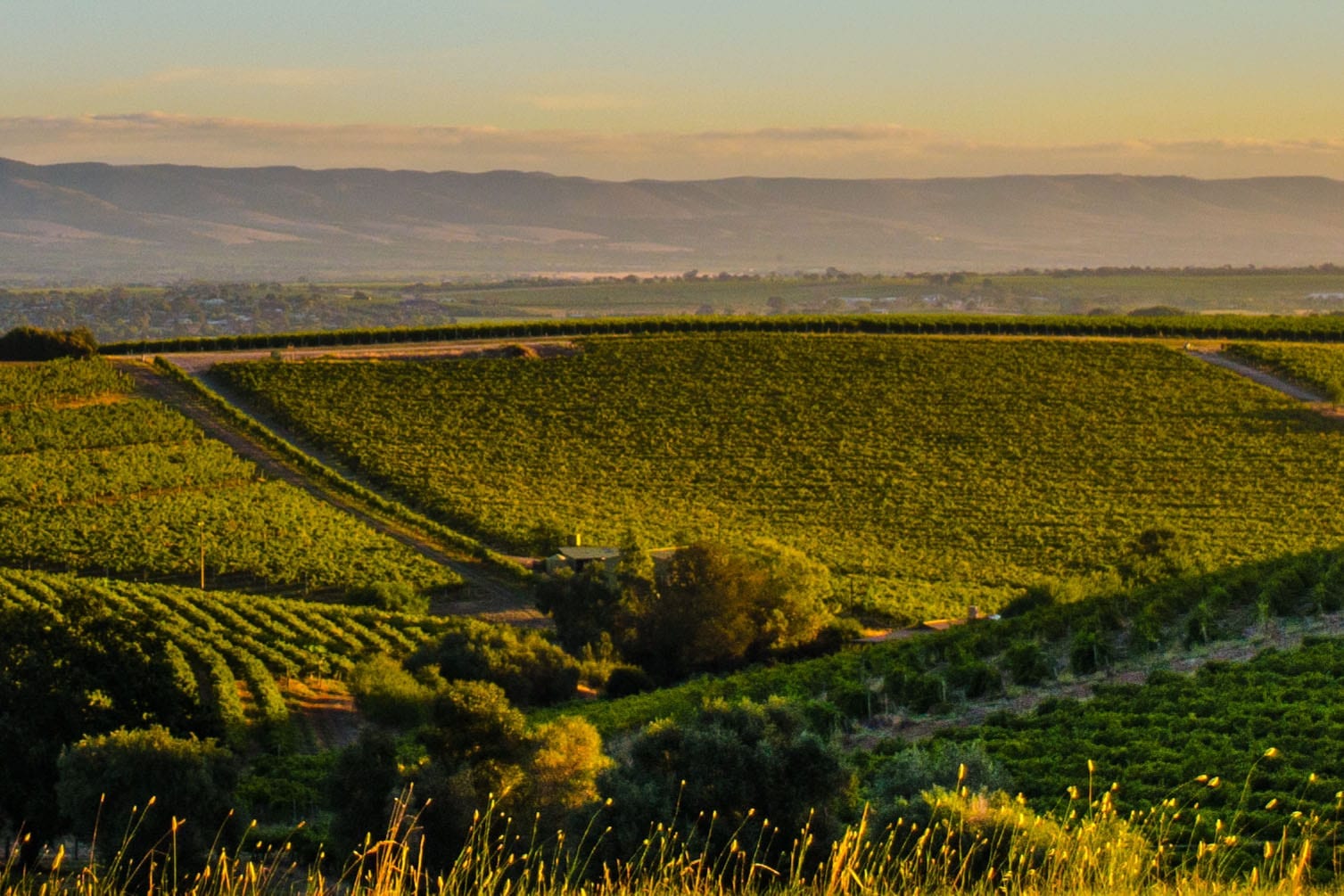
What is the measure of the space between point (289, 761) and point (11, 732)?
707 cm

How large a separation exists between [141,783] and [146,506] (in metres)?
36.4

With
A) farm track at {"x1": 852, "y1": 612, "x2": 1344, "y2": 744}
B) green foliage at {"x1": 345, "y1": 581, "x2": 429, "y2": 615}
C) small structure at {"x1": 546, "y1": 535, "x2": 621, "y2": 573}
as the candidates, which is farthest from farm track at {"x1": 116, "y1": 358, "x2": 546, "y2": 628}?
farm track at {"x1": 852, "y1": 612, "x2": 1344, "y2": 744}

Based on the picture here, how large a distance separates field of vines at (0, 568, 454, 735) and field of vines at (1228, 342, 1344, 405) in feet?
162

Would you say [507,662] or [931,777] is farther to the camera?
[507,662]

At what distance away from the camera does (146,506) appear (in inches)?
2157

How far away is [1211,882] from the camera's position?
7543 millimetres

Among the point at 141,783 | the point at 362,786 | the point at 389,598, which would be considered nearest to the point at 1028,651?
the point at 362,786

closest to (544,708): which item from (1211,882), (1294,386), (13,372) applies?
(1211,882)

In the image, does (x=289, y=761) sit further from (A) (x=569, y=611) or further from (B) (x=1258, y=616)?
(B) (x=1258, y=616)

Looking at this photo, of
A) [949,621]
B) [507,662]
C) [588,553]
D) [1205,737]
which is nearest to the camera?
[1205,737]

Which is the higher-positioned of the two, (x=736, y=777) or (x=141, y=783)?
(x=736, y=777)

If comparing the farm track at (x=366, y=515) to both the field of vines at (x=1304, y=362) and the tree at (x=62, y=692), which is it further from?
the field of vines at (x=1304, y=362)

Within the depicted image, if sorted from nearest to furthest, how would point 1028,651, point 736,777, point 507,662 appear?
1. point 736,777
2. point 1028,651
3. point 507,662

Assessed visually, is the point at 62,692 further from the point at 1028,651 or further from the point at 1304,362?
the point at 1304,362
